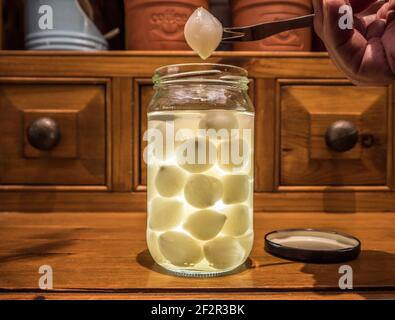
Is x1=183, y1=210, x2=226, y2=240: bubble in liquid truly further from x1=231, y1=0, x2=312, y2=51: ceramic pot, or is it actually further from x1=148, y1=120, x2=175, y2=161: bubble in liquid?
x1=231, y1=0, x2=312, y2=51: ceramic pot

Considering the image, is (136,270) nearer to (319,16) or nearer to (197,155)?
(197,155)

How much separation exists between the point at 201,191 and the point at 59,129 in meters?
0.43

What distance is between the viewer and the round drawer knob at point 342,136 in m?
0.74

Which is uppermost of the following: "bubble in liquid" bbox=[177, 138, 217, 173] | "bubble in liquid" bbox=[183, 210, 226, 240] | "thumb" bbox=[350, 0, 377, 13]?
"thumb" bbox=[350, 0, 377, 13]

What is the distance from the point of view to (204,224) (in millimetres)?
423

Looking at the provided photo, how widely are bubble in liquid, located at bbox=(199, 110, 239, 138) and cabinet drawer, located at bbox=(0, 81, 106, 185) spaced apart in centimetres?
38

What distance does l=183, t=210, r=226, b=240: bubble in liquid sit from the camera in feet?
1.39

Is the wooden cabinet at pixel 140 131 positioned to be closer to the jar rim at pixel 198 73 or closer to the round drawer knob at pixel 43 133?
the round drawer knob at pixel 43 133

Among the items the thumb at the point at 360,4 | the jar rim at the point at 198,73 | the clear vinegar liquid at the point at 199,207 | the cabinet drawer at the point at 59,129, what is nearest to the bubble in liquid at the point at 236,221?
the clear vinegar liquid at the point at 199,207

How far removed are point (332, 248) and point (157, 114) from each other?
26 centimetres

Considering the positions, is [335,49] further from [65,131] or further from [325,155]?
[65,131]

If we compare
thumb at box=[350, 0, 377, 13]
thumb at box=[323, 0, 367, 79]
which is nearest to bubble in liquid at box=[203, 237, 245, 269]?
thumb at box=[323, 0, 367, 79]

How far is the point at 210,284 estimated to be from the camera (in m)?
0.40

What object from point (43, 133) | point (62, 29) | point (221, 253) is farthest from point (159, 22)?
point (221, 253)
